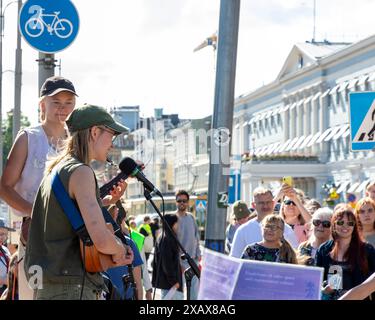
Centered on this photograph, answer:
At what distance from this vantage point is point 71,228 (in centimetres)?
554

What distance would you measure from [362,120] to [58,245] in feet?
16.7

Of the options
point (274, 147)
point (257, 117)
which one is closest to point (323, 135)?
point (274, 147)

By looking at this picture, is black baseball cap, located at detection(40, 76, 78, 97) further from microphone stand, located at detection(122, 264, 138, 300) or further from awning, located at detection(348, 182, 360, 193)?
awning, located at detection(348, 182, 360, 193)

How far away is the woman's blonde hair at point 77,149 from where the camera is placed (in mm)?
5688

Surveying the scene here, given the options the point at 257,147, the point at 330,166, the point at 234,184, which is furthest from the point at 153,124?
the point at 234,184

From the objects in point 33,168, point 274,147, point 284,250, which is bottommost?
point 284,250

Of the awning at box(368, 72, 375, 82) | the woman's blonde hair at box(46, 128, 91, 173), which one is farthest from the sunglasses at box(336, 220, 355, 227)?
the awning at box(368, 72, 375, 82)

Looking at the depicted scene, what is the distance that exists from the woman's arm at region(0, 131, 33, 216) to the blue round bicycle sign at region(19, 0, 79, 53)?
432 cm

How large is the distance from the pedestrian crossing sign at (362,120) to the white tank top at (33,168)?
3.70 m

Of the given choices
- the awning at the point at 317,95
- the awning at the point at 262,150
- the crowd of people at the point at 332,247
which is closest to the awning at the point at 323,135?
the awning at the point at 317,95

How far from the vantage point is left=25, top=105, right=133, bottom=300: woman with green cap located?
5.48m

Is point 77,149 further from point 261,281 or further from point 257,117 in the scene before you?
point 257,117

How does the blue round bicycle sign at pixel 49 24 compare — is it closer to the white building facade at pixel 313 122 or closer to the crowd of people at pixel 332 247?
the crowd of people at pixel 332 247
